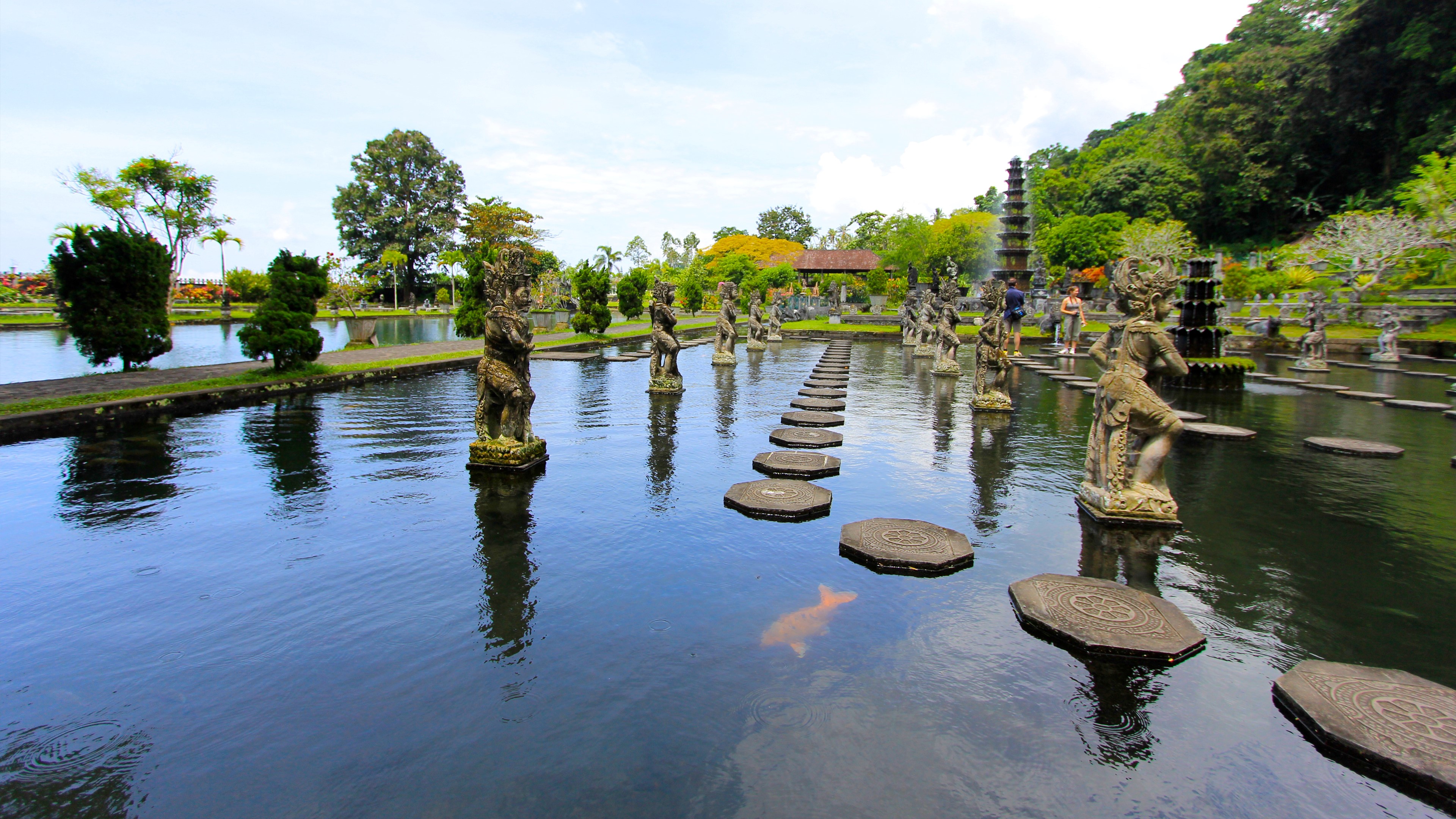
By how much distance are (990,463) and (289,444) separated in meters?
9.38

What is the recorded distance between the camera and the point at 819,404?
12.2 m

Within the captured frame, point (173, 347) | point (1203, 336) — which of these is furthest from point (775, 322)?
point (173, 347)

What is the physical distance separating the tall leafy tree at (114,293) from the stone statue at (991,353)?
17.1 m

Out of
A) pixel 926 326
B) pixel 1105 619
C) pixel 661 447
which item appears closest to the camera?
pixel 1105 619

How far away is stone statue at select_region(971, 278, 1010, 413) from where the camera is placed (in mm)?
11938

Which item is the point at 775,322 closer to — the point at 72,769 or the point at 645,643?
the point at 645,643

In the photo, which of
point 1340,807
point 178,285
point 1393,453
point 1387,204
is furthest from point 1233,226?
point 178,285

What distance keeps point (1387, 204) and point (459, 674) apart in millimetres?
58879

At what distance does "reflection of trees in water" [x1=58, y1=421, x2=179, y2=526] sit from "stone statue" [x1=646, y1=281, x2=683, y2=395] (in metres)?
7.73

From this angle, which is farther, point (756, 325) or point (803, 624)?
point (756, 325)

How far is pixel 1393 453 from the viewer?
852 cm

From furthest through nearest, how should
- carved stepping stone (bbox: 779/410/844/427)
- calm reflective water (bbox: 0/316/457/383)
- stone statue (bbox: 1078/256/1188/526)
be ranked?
calm reflective water (bbox: 0/316/457/383), carved stepping stone (bbox: 779/410/844/427), stone statue (bbox: 1078/256/1188/526)

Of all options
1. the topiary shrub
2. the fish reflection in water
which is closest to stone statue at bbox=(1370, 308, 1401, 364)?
the fish reflection in water

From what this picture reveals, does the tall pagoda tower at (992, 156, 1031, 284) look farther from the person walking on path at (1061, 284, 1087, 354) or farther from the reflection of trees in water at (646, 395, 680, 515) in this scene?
the reflection of trees in water at (646, 395, 680, 515)
